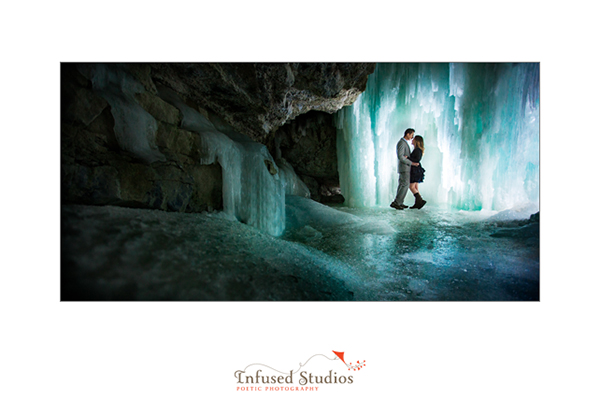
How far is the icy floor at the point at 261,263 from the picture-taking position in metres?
1.15

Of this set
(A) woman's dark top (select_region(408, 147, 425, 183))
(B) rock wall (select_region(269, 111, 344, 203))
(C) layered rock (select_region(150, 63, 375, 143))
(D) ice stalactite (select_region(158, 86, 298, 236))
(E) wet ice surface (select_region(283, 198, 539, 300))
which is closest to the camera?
(E) wet ice surface (select_region(283, 198, 539, 300))

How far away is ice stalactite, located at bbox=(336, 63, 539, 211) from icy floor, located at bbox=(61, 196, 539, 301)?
0.92 metres

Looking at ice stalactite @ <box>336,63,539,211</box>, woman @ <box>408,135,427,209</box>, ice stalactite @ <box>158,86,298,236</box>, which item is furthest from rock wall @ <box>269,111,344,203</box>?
ice stalactite @ <box>158,86,298,236</box>

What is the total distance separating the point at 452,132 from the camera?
4.47 meters

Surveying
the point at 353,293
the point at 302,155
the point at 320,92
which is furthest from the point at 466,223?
the point at 302,155

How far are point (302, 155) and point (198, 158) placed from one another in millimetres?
5012

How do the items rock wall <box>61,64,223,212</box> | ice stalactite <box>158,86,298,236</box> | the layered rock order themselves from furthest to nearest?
ice stalactite <box>158,86,298,236</box> < the layered rock < rock wall <box>61,64,223,212</box>

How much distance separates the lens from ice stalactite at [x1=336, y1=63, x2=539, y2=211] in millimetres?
2296
